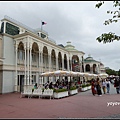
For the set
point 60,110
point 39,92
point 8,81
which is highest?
point 8,81

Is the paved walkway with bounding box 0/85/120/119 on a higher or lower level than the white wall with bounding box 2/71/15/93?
lower

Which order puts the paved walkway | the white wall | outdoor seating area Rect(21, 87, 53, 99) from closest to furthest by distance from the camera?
the paved walkway → outdoor seating area Rect(21, 87, 53, 99) → the white wall

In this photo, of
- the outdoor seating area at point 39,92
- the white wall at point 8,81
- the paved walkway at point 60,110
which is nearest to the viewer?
the paved walkway at point 60,110

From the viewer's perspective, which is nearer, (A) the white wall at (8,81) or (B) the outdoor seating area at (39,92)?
(B) the outdoor seating area at (39,92)

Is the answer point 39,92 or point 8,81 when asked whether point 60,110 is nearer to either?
point 39,92

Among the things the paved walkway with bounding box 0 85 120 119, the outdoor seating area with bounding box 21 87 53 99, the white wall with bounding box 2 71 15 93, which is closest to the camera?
the paved walkway with bounding box 0 85 120 119

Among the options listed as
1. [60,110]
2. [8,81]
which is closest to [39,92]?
[60,110]

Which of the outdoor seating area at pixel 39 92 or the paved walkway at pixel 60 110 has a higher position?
the outdoor seating area at pixel 39 92

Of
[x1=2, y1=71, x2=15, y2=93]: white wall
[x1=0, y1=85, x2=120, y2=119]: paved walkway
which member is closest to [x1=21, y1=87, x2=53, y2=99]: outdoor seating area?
[x1=0, y1=85, x2=120, y2=119]: paved walkway

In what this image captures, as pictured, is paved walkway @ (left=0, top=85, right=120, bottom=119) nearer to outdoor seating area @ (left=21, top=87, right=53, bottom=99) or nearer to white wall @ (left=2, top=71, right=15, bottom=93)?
outdoor seating area @ (left=21, top=87, right=53, bottom=99)

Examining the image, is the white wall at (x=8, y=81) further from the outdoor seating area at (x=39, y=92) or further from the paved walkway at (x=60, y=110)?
the paved walkway at (x=60, y=110)

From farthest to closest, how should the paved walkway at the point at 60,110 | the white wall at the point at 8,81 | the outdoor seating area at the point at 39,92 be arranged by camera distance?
the white wall at the point at 8,81, the outdoor seating area at the point at 39,92, the paved walkway at the point at 60,110

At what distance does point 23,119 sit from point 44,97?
25.8 ft

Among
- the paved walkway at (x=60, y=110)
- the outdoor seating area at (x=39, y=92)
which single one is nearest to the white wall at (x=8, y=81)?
the outdoor seating area at (x=39, y=92)
